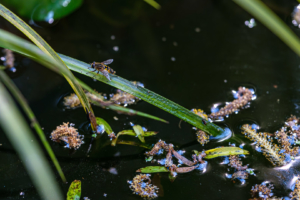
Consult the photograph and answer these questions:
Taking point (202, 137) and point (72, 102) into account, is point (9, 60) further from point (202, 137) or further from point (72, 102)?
point (202, 137)

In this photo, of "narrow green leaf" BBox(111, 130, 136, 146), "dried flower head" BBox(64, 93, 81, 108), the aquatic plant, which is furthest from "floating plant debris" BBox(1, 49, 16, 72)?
the aquatic plant

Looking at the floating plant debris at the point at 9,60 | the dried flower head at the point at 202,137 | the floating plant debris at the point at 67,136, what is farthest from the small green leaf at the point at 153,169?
the floating plant debris at the point at 9,60

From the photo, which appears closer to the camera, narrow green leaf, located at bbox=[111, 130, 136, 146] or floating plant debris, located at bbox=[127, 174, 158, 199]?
floating plant debris, located at bbox=[127, 174, 158, 199]

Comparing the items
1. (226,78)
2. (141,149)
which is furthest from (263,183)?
(226,78)

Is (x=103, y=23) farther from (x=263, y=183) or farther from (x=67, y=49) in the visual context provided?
(x=263, y=183)

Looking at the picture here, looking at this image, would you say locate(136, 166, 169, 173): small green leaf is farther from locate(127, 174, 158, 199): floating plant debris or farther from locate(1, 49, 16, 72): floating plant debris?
locate(1, 49, 16, 72): floating plant debris

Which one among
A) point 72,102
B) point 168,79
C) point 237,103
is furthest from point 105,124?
point 237,103

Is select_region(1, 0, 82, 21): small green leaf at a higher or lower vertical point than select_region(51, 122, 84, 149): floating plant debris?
higher
